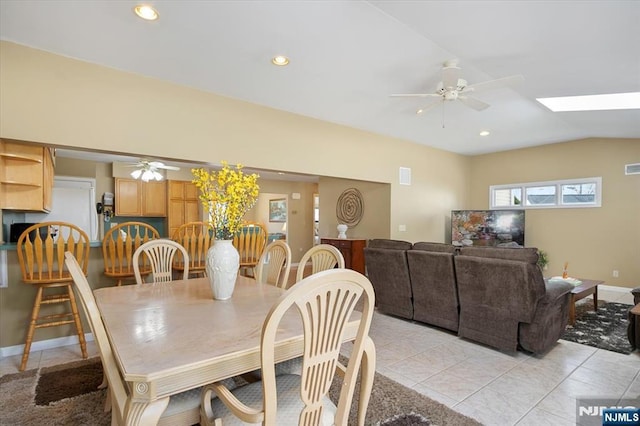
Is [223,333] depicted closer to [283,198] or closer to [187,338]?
[187,338]

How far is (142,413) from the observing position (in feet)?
3.51

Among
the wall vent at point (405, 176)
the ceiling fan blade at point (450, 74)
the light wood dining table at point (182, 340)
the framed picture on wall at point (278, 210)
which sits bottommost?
Answer: the light wood dining table at point (182, 340)

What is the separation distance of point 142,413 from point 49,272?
2.55 m

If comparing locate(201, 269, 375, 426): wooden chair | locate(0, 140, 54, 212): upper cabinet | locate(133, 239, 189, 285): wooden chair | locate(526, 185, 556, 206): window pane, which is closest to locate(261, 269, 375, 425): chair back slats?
locate(201, 269, 375, 426): wooden chair

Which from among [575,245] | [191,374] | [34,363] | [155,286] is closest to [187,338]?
[191,374]

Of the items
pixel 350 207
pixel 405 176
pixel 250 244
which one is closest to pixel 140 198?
pixel 250 244

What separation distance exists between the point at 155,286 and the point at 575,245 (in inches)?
281

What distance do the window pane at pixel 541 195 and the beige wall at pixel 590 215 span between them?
16 centimetres

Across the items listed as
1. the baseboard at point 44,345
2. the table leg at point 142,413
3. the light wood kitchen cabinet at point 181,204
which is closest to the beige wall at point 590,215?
the light wood kitchen cabinet at point 181,204

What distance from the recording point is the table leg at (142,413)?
3.48 feet

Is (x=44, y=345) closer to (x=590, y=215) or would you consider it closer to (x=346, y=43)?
(x=346, y=43)

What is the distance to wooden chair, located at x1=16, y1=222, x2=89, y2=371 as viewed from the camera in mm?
2801

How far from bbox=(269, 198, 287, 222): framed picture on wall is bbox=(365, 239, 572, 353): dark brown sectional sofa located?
222 inches

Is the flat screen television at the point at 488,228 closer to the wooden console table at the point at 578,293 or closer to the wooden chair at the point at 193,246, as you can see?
the wooden console table at the point at 578,293
